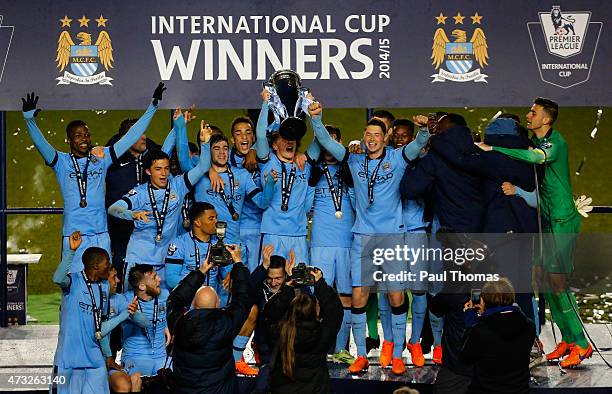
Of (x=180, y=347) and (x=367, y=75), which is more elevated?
(x=367, y=75)

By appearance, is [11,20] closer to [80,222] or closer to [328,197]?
[80,222]

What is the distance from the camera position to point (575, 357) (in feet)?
27.8

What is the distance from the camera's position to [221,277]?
27.9 ft

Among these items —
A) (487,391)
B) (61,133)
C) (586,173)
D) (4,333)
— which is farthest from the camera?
(586,173)

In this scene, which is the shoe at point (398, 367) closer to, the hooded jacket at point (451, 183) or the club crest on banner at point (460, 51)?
the hooded jacket at point (451, 183)

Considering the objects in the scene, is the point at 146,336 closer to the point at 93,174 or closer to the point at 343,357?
the point at 93,174

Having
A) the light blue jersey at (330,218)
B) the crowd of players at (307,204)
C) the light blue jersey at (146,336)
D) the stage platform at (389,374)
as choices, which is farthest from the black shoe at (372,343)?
the light blue jersey at (146,336)

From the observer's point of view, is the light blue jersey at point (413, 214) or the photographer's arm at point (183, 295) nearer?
the photographer's arm at point (183, 295)

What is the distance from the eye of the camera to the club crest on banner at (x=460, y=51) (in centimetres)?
890

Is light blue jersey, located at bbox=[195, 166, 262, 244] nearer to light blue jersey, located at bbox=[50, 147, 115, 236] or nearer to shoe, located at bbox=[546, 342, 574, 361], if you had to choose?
light blue jersey, located at bbox=[50, 147, 115, 236]

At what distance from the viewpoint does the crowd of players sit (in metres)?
8.34

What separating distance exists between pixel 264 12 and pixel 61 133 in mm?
2156

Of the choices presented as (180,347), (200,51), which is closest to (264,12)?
(200,51)

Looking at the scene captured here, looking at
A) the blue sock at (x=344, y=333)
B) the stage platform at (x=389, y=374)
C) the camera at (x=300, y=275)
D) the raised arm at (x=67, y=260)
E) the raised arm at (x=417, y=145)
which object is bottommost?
the stage platform at (x=389, y=374)
